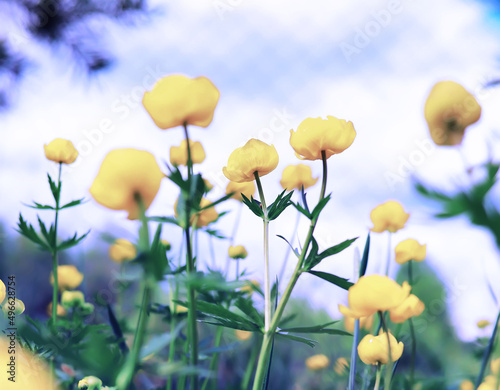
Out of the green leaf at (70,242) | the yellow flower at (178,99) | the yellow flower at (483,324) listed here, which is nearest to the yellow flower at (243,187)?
the green leaf at (70,242)

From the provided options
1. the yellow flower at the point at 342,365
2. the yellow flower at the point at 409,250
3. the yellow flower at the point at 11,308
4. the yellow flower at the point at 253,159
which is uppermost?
the yellow flower at the point at 253,159

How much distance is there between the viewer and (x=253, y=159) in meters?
0.64

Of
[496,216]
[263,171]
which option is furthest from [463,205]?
[263,171]

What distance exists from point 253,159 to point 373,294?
0.81 feet

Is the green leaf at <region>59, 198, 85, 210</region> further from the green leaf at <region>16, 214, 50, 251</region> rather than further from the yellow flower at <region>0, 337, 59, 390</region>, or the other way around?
the yellow flower at <region>0, 337, 59, 390</region>

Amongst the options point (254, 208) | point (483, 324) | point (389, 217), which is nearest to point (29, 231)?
point (254, 208)

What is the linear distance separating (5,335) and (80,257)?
0.70 metres

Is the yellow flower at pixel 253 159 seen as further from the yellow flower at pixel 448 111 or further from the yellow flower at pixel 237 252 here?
the yellow flower at pixel 237 252

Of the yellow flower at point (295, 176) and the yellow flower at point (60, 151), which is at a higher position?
the yellow flower at point (295, 176)

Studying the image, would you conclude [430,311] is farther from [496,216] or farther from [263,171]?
[496,216]

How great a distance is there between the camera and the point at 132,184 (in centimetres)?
39

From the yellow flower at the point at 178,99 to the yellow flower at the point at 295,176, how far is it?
528 mm

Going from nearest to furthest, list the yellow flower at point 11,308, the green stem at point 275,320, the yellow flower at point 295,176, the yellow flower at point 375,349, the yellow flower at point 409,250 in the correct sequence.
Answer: the green stem at point 275,320
the yellow flower at point 375,349
the yellow flower at point 11,308
the yellow flower at point 409,250
the yellow flower at point 295,176

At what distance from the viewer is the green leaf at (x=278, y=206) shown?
0.59m
